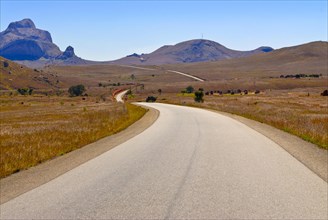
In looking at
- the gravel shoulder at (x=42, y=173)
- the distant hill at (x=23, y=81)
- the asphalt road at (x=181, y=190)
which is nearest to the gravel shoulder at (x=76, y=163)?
the gravel shoulder at (x=42, y=173)

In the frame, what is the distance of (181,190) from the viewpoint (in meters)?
8.21

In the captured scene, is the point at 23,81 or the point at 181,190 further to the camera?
the point at 23,81

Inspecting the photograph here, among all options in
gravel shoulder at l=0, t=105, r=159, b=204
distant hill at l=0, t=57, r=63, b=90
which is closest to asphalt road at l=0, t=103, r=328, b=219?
gravel shoulder at l=0, t=105, r=159, b=204

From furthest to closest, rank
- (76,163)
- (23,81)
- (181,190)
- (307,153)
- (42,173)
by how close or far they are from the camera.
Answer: (23,81) < (307,153) < (76,163) < (42,173) < (181,190)

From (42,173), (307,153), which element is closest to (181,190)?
(42,173)

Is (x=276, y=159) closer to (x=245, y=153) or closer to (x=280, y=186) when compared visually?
(x=245, y=153)

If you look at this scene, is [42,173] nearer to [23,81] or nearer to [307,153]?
[307,153]

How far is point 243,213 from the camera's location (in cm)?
666

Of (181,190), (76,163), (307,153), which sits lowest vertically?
(307,153)

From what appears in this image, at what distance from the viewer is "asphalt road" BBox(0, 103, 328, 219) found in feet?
22.2

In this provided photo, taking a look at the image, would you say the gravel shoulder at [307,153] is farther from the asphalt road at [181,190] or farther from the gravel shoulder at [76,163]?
the asphalt road at [181,190]

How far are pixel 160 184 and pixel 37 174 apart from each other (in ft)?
11.8

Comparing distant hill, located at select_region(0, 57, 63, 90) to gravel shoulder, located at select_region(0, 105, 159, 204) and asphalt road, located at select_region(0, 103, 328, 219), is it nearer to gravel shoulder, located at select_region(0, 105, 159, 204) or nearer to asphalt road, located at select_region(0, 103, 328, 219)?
gravel shoulder, located at select_region(0, 105, 159, 204)

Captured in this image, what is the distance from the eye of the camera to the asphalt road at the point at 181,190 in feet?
22.2
